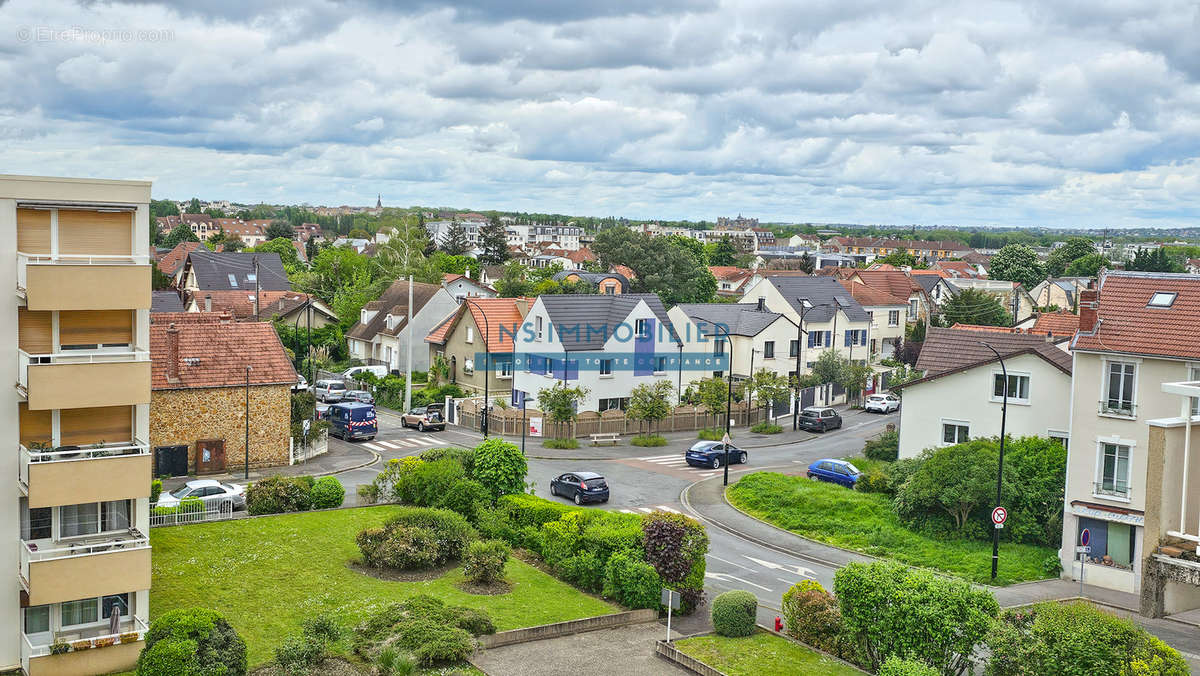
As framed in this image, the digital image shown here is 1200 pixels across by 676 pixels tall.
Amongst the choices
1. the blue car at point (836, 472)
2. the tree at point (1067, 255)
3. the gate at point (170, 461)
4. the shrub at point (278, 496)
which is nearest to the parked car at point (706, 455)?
the blue car at point (836, 472)

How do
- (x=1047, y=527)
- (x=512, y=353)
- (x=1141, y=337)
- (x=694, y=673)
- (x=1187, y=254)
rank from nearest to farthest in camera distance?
(x=694, y=673), (x=1141, y=337), (x=1047, y=527), (x=512, y=353), (x=1187, y=254)

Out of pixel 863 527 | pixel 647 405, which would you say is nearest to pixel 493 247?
pixel 647 405

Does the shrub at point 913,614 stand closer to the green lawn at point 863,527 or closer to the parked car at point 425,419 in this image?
the green lawn at point 863,527

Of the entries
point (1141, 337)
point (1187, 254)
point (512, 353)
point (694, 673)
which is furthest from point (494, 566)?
point (1187, 254)

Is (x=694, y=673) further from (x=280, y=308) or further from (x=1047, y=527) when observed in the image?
(x=280, y=308)

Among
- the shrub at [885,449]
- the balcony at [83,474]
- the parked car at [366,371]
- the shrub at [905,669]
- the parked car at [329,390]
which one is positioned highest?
the balcony at [83,474]

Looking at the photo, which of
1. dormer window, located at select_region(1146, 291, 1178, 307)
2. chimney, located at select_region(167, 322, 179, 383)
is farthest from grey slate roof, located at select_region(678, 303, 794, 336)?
chimney, located at select_region(167, 322, 179, 383)

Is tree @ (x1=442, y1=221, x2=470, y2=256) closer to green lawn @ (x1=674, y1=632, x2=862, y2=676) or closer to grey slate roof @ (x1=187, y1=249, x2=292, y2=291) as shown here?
grey slate roof @ (x1=187, y1=249, x2=292, y2=291)
